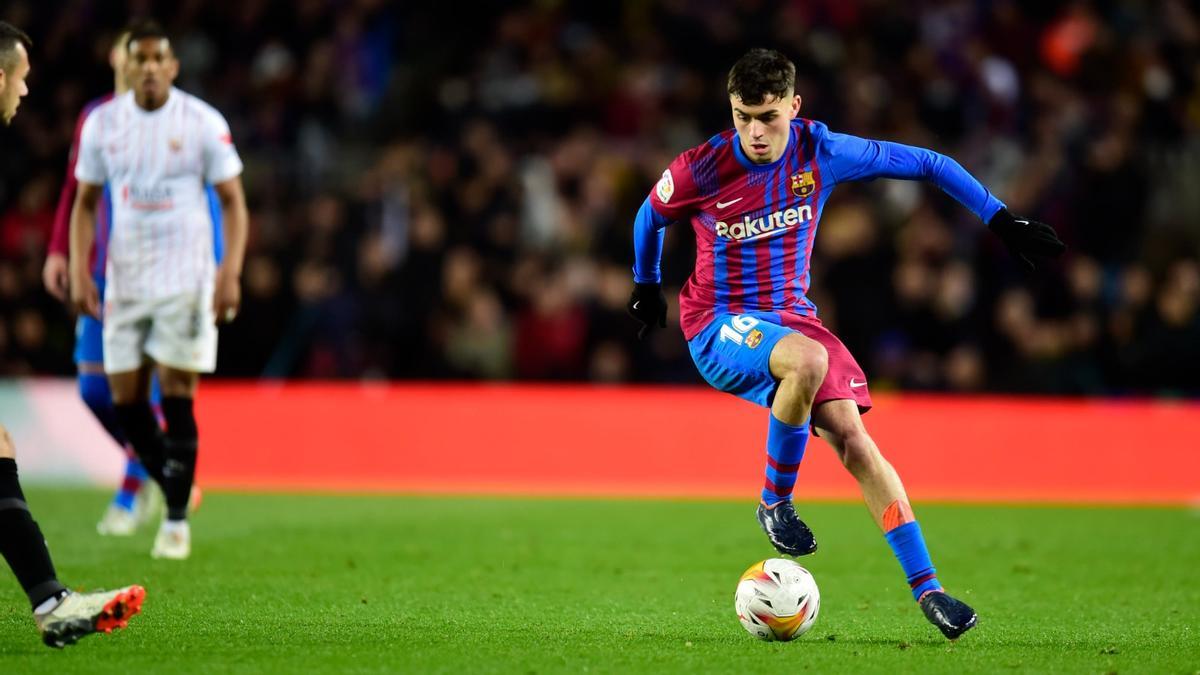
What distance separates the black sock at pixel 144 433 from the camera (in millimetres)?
8086

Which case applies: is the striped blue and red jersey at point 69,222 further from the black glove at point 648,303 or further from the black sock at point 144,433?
the black glove at point 648,303

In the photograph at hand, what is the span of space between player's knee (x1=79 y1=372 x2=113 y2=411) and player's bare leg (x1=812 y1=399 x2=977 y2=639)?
183 inches

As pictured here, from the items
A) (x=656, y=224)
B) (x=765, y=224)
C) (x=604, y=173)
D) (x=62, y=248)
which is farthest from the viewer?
(x=604, y=173)

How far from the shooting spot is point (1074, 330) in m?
13.1

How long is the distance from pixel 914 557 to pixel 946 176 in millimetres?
1437

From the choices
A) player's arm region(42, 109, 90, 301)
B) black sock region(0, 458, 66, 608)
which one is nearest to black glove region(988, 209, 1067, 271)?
black sock region(0, 458, 66, 608)

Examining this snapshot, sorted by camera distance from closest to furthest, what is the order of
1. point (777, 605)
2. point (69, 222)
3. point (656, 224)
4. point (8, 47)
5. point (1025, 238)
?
point (8, 47), point (777, 605), point (1025, 238), point (656, 224), point (69, 222)

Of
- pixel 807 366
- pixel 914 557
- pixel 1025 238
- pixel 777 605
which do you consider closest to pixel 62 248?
pixel 807 366

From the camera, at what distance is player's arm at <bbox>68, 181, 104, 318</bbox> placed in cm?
762

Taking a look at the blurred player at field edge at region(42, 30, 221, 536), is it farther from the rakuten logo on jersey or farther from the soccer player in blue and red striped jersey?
the rakuten logo on jersey

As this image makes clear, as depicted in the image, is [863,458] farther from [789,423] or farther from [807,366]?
[807,366]

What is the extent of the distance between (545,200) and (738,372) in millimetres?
8684

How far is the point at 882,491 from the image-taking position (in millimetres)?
5789

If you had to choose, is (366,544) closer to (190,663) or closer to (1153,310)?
(190,663)
